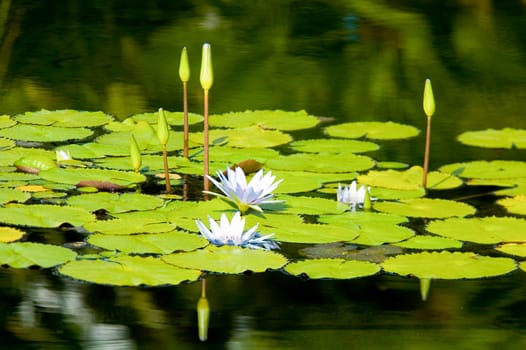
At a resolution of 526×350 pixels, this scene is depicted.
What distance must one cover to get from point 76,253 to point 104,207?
0.42m

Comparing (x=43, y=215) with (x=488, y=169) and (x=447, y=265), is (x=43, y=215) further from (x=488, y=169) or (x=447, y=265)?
(x=488, y=169)

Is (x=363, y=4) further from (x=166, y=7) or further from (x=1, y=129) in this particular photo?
(x=1, y=129)

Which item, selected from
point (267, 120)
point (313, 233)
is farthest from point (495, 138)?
point (313, 233)

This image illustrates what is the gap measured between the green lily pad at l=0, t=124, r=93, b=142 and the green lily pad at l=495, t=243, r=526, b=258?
1.79 meters

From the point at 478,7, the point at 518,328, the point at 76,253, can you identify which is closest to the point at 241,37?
the point at 478,7

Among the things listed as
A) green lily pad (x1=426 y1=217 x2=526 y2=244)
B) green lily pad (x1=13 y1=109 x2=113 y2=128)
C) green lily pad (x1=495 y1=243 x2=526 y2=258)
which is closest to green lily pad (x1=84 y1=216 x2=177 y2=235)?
green lily pad (x1=426 y1=217 x2=526 y2=244)

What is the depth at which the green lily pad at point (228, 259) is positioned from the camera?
10.4ft

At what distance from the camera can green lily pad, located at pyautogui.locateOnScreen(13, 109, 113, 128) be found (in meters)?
4.76

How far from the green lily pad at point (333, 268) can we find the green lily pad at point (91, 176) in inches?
36.8

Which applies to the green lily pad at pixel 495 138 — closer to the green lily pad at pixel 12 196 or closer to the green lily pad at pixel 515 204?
the green lily pad at pixel 515 204

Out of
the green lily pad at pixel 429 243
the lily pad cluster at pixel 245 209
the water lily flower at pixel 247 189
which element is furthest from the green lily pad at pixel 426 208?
the water lily flower at pixel 247 189

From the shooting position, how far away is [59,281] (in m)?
3.10

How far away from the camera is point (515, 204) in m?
3.82

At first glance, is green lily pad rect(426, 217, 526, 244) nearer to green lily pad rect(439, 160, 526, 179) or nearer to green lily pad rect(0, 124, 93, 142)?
green lily pad rect(439, 160, 526, 179)
